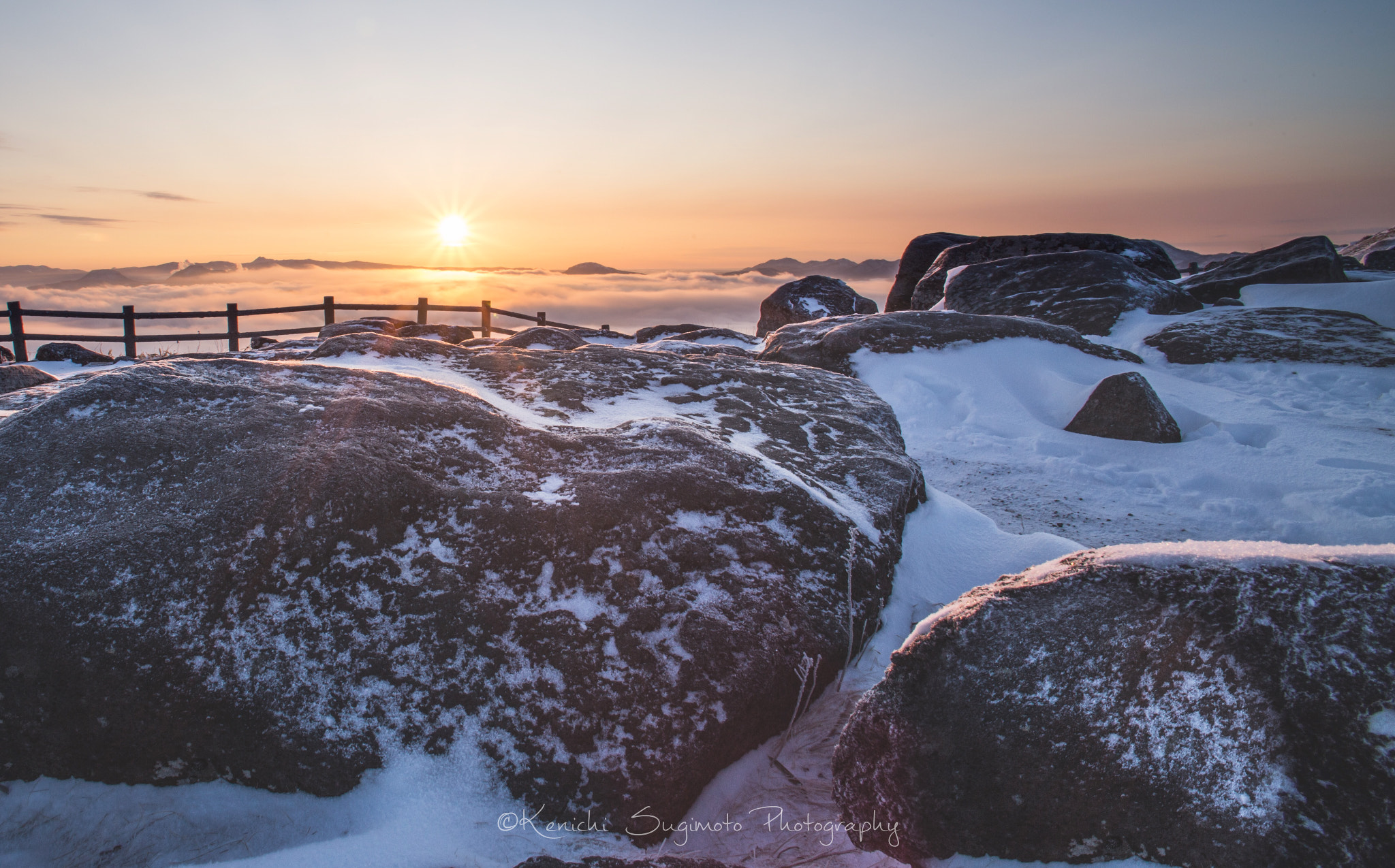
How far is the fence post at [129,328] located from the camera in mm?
13023

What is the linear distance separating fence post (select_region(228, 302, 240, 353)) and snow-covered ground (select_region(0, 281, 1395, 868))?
41.3ft

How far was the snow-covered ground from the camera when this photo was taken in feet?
5.29

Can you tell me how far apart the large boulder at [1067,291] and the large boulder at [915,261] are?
421cm

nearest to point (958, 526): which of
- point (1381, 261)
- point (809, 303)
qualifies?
point (809, 303)

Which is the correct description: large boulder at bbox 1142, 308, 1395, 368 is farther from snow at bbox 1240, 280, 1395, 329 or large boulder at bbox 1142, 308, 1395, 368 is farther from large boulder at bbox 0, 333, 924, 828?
large boulder at bbox 0, 333, 924, 828

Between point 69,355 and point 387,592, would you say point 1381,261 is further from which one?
point 69,355

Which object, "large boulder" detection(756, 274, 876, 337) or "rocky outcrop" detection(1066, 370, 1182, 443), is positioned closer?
"rocky outcrop" detection(1066, 370, 1182, 443)

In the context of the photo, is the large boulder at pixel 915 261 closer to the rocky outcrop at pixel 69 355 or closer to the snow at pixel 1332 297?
the snow at pixel 1332 297

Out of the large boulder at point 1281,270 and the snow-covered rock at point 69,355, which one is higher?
the large boulder at point 1281,270

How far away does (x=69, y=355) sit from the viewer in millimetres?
11023

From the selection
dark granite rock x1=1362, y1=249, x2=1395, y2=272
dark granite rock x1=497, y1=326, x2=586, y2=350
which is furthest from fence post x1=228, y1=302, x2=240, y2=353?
dark granite rock x1=1362, y1=249, x2=1395, y2=272

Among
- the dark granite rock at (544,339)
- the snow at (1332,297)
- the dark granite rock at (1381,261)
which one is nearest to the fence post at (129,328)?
the dark granite rock at (544,339)

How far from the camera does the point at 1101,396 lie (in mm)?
5188

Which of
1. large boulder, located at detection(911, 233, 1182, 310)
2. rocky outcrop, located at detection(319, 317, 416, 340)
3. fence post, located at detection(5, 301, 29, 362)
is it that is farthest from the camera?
fence post, located at detection(5, 301, 29, 362)
